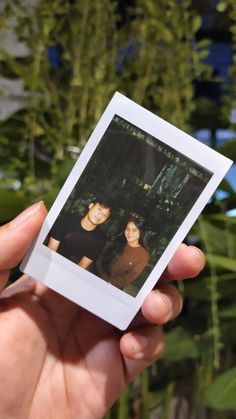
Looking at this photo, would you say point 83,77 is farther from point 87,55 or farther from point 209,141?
point 209,141

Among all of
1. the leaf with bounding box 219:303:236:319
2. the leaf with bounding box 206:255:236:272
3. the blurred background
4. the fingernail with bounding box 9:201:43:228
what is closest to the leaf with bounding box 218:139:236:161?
the blurred background

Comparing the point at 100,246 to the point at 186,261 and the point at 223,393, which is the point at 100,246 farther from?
the point at 223,393

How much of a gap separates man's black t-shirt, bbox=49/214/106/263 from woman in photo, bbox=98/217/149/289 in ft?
0.05

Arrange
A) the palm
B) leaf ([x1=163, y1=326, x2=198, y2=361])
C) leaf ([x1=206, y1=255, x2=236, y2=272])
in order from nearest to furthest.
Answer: the palm, leaf ([x1=206, y1=255, x2=236, y2=272]), leaf ([x1=163, y1=326, x2=198, y2=361])

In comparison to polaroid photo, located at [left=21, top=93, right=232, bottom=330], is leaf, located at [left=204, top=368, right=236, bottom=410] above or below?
below

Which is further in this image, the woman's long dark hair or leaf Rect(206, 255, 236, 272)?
leaf Rect(206, 255, 236, 272)

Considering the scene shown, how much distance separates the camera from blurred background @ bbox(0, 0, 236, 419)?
0.97 meters

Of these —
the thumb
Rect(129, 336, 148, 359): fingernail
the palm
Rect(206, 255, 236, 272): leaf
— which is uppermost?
Rect(206, 255, 236, 272): leaf

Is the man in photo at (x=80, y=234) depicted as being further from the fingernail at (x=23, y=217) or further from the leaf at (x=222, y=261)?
the leaf at (x=222, y=261)

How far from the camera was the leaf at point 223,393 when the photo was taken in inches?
31.2

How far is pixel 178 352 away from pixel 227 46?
79 cm

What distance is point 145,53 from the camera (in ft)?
3.42

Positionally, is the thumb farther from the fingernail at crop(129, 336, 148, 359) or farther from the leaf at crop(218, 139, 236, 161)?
the leaf at crop(218, 139, 236, 161)

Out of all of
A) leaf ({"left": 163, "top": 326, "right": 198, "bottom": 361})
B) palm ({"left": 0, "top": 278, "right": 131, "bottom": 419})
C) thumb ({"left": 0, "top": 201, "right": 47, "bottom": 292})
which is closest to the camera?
thumb ({"left": 0, "top": 201, "right": 47, "bottom": 292})
